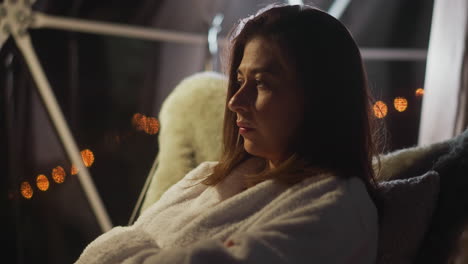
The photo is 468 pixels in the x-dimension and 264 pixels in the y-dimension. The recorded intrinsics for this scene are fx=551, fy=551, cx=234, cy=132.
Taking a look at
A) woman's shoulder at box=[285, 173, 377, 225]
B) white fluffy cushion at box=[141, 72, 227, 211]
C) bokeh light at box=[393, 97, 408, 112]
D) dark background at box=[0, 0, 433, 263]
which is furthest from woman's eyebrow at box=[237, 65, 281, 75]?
bokeh light at box=[393, 97, 408, 112]

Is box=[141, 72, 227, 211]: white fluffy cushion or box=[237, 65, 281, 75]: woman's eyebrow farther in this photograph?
box=[141, 72, 227, 211]: white fluffy cushion

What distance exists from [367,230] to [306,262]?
108 mm

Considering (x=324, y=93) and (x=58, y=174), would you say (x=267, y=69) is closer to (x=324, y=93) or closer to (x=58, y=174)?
(x=324, y=93)

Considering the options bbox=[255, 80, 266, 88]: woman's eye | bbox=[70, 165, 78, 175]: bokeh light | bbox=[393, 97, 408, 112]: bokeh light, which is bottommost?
bbox=[70, 165, 78, 175]: bokeh light

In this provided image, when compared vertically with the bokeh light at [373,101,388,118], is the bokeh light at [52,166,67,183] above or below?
below

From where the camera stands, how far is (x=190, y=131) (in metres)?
1.19

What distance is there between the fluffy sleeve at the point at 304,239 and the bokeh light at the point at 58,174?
94cm

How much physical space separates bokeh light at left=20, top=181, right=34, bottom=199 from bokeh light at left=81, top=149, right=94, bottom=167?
0.17 m

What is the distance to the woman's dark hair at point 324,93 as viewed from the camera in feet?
2.46

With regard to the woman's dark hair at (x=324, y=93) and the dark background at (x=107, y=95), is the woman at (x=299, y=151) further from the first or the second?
the dark background at (x=107, y=95)

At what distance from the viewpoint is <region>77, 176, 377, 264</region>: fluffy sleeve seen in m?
0.66

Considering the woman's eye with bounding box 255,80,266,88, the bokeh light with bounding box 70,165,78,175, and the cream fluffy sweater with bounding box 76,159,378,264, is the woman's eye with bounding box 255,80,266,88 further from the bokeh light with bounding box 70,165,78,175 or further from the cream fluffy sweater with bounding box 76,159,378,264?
the bokeh light with bounding box 70,165,78,175

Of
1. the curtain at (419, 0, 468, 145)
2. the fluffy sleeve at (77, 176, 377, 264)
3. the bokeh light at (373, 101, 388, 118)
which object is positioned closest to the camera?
the fluffy sleeve at (77, 176, 377, 264)

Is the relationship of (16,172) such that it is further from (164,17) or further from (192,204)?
(192,204)
